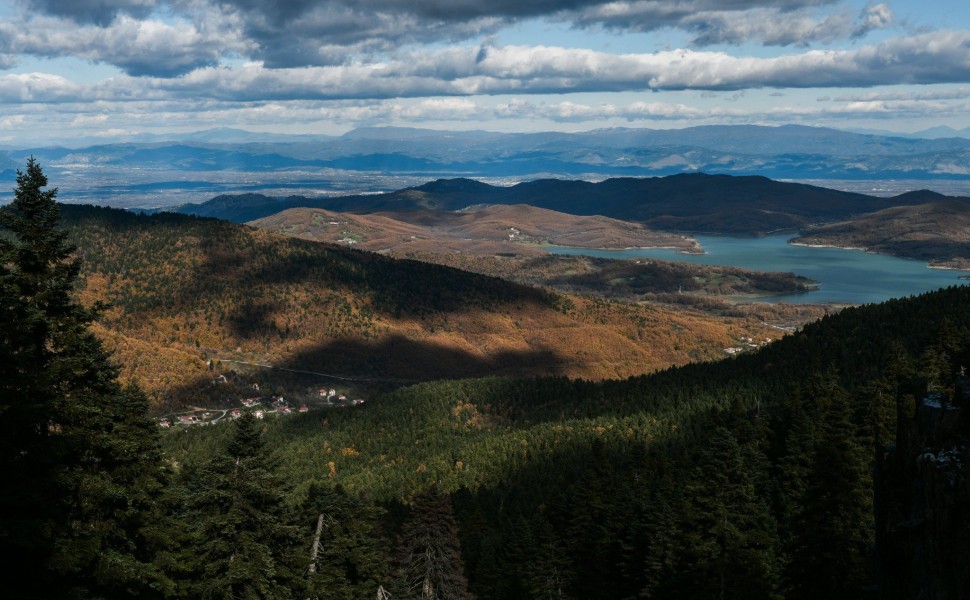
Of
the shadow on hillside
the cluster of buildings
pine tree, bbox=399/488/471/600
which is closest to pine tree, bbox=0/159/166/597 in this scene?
pine tree, bbox=399/488/471/600

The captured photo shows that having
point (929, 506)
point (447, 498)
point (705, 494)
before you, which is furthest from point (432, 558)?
point (929, 506)

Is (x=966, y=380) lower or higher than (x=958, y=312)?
higher

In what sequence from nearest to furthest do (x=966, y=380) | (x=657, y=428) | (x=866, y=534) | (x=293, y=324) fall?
(x=966, y=380), (x=866, y=534), (x=657, y=428), (x=293, y=324)

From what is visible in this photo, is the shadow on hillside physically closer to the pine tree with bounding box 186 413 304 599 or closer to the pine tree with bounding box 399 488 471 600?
the pine tree with bounding box 399 488 471 600

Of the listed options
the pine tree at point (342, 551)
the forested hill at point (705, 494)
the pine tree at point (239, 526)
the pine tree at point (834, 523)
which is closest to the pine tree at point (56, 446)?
the pine tree at point (239, 526)

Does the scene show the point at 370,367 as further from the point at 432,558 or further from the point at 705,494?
the point at 705,494

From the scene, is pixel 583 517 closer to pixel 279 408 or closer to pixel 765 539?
pixel 765 539

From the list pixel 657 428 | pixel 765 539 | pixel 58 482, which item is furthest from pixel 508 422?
pixel 58 482

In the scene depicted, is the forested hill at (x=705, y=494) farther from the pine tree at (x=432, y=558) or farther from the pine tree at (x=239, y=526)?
the pine tree at (x=239, y=526)
